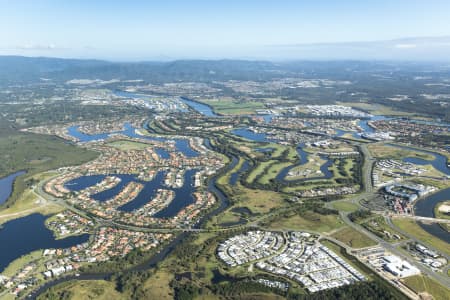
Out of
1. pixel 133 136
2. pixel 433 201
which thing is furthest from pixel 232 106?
pixel 433 201

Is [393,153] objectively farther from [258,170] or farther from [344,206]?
[344,206]

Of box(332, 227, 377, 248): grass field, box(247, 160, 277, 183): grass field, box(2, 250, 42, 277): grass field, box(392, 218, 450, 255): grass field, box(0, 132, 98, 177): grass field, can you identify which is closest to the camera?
box(2, 250, 42, 277): grass field

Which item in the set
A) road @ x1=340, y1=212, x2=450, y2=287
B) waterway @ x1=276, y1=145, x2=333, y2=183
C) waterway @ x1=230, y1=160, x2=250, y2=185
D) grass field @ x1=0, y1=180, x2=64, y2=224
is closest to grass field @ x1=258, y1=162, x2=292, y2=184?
waterway @ x1=276, y1=145, x2=333, y2=183

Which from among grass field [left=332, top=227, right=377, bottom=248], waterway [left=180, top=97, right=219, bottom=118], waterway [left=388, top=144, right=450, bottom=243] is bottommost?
waterway [left=388, top=144, right=450, bottom=243]

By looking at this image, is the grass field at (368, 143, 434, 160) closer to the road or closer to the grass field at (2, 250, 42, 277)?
the road

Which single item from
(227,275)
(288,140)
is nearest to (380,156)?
(288,140)

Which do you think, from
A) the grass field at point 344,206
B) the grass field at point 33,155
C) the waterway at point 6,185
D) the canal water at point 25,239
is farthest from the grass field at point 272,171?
the waterway at point 6,185

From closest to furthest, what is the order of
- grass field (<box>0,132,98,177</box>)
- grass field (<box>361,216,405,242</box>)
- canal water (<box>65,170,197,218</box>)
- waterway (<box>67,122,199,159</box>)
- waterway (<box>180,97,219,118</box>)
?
1. grass field (<box>361,216,405,242</box>)
2. canal water (<box>65,170,197,218</box>)
3. grass field (<box>0,132,98,177</box>)
4. waterway (<box>67,122,199,159</box>)
5. waterway (<box>180,97,219,118</box>)
